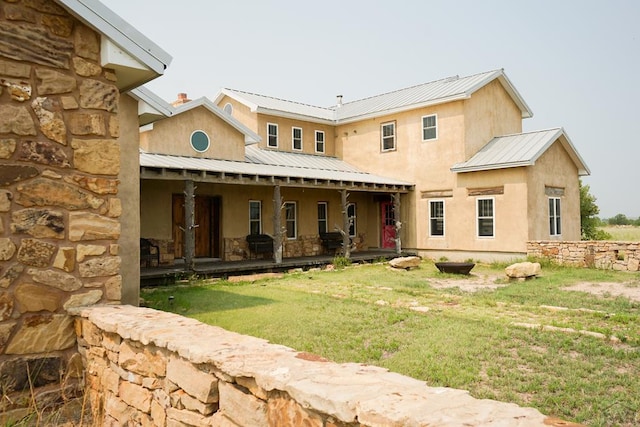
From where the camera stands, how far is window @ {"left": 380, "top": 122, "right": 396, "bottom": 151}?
20.0m

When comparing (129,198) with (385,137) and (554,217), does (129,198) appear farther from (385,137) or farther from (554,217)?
(554,217)

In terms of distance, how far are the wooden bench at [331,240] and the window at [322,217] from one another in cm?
45

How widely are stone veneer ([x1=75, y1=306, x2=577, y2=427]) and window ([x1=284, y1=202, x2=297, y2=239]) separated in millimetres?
13874

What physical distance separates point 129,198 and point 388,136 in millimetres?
14084

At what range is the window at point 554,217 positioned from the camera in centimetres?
1766

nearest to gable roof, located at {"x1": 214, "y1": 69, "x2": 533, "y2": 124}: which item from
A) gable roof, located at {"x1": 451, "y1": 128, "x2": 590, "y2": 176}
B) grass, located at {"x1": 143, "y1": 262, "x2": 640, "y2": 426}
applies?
gable roof, located at {"x1": 451, "y1": 128, "x2": 590, "y2": 176}

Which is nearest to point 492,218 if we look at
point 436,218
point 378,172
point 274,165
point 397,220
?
point 436,218

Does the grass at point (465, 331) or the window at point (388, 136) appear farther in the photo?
the window at point (388, 136)

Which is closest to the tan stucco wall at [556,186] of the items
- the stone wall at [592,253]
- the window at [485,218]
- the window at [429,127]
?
the stone wall at [592,253]

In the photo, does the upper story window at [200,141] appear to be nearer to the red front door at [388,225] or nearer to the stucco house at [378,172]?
the stucco house at [378,172]

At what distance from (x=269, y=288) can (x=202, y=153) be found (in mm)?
6144

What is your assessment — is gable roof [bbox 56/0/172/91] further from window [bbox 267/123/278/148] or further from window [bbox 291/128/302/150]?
window [bbox 291/128/302/150]

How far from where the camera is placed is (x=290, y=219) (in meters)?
18.4

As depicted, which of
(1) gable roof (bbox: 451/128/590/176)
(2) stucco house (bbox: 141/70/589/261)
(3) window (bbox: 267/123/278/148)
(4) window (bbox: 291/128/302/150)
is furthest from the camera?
(4) window (bbox: 291/128/302/150)
